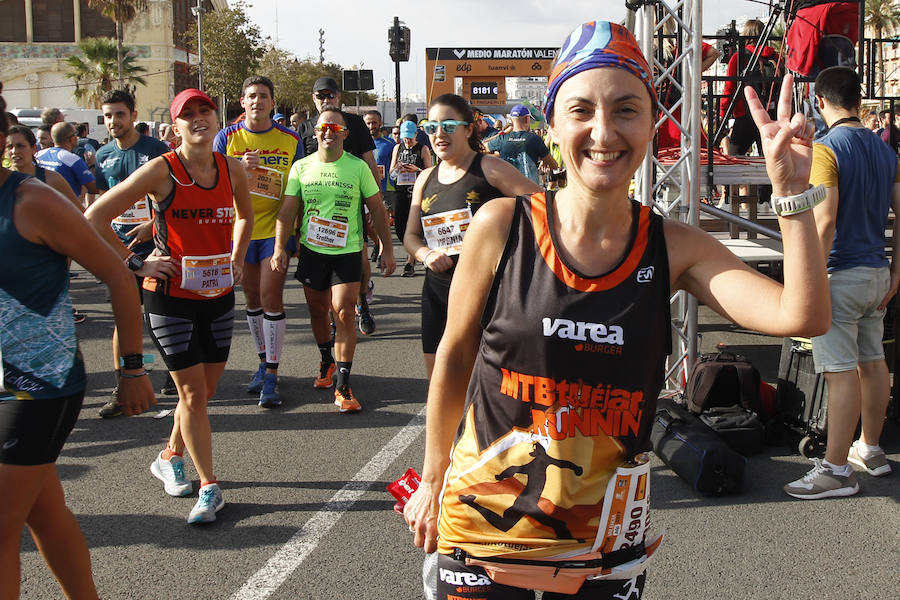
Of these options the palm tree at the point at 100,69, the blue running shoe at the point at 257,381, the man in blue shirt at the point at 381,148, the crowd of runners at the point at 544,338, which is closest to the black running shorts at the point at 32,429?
the crowd of runners at the point at 544,338

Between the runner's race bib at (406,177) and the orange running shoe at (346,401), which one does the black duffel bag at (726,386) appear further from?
the runner's race bib at (406,177)

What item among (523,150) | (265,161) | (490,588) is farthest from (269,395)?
(523,150)

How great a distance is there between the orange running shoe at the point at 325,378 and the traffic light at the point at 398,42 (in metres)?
15.2

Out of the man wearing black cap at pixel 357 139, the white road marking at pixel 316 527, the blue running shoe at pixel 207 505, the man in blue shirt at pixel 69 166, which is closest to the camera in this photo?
the white road marking at pixel 316 527

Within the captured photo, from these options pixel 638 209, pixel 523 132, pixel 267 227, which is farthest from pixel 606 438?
pixel 523 132

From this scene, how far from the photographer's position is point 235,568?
3.64 meters

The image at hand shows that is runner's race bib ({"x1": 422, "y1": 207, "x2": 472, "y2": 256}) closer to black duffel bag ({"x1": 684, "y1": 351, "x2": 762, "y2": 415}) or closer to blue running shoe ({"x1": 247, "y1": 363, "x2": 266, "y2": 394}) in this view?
black duffel bag ({"x1": 684, "y1": 351, "x2": 762, "y2": 415})

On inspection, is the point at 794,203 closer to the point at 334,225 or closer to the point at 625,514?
the point at 625,514

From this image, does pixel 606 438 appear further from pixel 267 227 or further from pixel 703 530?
pixel 267 227

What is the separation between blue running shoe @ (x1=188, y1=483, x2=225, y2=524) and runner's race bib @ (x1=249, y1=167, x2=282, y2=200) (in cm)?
298

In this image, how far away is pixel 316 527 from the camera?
4074mm

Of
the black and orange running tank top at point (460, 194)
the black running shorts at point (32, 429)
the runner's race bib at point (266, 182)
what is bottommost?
the black running shorts at point (32, 429)

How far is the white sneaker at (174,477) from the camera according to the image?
4.47 meters

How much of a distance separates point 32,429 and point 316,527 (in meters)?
1.80
